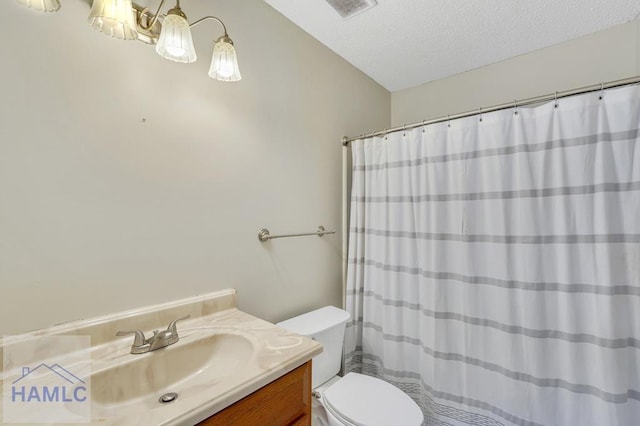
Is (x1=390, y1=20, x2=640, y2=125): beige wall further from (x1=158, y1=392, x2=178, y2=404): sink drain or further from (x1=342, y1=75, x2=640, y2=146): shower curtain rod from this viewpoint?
(x1=158, y1=392, x2=178, y2=404): sink drain

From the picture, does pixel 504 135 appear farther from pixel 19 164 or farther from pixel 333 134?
pixel 19 164

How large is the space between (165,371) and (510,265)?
1.50m

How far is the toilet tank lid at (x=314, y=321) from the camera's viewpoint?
4.31 ft

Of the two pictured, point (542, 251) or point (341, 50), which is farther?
point (341, 50)

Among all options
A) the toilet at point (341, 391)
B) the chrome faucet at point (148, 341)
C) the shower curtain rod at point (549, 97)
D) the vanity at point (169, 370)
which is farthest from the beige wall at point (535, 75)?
the chrome faucet at point (148, 341)

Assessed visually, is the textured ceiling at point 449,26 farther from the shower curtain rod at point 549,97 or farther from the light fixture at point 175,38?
the light fixture at point 175,38

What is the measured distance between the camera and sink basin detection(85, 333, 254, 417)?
0.72 meters

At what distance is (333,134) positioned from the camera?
177 cm

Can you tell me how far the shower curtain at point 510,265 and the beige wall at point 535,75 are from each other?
771 mm

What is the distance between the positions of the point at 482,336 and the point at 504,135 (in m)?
1.02

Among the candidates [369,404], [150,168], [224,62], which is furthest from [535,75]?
[150,168]

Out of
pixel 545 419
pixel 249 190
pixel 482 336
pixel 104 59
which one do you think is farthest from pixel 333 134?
pixel 545 419

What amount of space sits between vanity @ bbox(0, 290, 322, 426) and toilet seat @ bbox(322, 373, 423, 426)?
17.2 inches

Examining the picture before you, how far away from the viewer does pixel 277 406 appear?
74 cm
